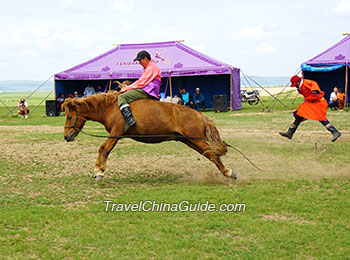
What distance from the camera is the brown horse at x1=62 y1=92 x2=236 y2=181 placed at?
7766 mm

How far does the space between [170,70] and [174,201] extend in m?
20.1

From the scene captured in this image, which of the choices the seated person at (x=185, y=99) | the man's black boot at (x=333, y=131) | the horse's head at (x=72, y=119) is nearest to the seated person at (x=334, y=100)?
the seated person at (x=185, y=99)

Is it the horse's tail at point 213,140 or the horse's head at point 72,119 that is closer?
the horse's tail at point 213,140

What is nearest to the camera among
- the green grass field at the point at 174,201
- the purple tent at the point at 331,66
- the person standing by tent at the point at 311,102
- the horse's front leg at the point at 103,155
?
the green grass field at the point at 174,201

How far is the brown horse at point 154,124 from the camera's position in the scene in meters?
7.77

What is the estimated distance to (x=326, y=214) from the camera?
5.85 metres

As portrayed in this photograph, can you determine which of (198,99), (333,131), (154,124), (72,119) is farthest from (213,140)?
(198,99)

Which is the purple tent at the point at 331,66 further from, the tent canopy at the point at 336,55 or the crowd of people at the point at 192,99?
the crowd of people at the point at 192,99

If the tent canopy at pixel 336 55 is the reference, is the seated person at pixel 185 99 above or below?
below

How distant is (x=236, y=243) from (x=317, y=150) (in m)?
6.72

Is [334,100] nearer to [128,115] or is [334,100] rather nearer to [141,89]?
[141,89]

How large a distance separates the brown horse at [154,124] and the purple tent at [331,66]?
18.7m

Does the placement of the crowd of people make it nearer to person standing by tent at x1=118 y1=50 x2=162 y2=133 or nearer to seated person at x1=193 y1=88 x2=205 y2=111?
seated person at x1=193 y1=88 x2=205 y2=111

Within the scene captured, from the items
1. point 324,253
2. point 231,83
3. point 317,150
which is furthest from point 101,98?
point 231,83
